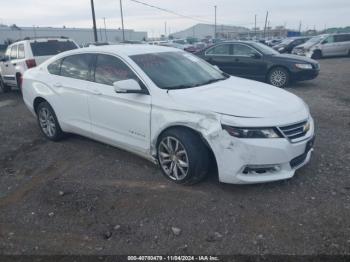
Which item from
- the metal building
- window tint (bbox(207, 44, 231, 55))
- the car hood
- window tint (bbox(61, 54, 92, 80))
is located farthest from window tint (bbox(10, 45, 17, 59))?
the metal building

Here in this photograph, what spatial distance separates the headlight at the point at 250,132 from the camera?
336 cm

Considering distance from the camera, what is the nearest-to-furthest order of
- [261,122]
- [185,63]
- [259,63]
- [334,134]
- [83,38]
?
[261,122] → [185,63] → [334,134] → [259,63] → [83,38]

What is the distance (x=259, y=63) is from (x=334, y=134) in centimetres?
505

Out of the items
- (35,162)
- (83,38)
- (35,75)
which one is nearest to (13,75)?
(35,75)

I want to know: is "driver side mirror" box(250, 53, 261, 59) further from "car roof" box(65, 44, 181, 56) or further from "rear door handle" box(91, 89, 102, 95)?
"rear door handle" box(91, 89, 102, 95)

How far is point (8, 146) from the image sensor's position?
5.75 metres

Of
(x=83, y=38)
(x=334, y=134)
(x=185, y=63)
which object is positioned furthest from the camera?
(x=83, y=38)

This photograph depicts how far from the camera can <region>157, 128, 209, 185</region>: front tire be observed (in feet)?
12.0

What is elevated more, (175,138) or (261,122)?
(261,122)

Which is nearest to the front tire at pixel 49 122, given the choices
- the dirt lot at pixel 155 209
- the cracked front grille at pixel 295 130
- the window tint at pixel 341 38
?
the dirt lot at pixel 155 209

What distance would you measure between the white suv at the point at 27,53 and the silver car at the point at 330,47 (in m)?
16.0

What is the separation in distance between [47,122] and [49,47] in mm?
4997

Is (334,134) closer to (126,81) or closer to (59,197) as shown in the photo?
(126,81)

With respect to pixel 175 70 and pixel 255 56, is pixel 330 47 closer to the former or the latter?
pixel 255 56
